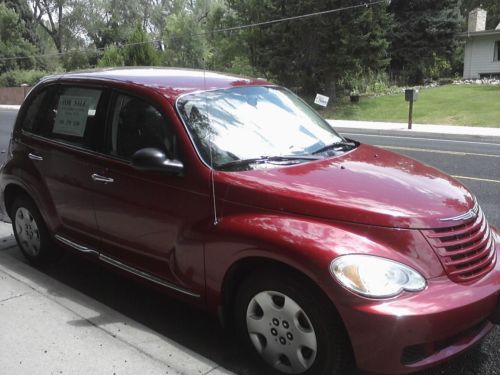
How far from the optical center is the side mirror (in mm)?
3184

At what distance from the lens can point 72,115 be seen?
163 inches

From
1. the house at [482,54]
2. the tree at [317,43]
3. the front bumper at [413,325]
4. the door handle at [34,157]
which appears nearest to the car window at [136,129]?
the door handle at [34,157]

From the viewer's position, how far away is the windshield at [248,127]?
3336 millimetres

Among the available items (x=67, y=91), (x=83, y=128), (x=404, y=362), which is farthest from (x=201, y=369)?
(x=67, y=91)

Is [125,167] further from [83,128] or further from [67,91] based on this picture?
[67,91]

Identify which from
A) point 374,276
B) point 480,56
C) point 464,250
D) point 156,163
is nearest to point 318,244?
point 374,276

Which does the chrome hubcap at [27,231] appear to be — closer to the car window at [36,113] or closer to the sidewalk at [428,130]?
the car window at [36,113]

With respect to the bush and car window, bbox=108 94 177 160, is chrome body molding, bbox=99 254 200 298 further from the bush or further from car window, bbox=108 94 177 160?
the bush

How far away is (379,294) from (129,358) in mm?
1390

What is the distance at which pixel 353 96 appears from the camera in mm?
28422

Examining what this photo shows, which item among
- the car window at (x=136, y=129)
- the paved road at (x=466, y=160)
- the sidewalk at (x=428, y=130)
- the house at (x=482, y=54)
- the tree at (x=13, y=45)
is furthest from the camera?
the tree at (x=13, y=45)

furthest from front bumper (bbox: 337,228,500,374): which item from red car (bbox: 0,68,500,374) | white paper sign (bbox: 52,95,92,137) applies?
white paper sign (bbox: 52,95,92,137)

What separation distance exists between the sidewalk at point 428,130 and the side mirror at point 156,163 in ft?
48.4

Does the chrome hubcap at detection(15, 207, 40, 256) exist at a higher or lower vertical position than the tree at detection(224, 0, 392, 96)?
lower
